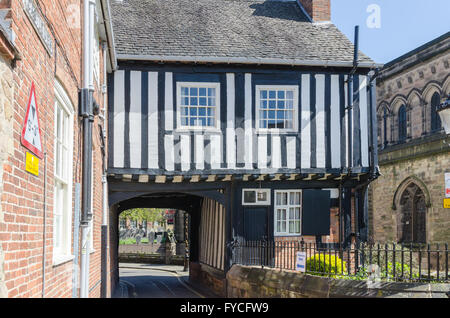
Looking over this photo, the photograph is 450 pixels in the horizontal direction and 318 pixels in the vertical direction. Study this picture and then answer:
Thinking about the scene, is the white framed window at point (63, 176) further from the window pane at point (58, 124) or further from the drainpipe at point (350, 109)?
the drainpipe at point (350, 109)

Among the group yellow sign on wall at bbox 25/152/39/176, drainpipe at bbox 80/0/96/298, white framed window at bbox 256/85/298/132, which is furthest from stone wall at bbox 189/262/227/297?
yellow sign on wall at bbox 25/152/39/176

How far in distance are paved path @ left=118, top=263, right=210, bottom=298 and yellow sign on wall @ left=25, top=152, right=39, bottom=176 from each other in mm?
12030

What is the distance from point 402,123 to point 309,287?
16863mm

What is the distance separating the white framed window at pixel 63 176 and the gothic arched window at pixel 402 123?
68.6 feet

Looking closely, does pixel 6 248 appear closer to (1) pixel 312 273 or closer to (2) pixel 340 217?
(1) pixel 312 273

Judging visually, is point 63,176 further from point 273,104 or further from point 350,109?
point 350,109

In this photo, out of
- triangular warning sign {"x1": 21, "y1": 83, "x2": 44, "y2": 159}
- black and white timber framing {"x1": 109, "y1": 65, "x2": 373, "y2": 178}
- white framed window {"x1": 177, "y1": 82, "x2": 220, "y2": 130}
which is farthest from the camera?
white framed window {"x1": 177, "y1": 82, "x2": 220, "y2": 130}

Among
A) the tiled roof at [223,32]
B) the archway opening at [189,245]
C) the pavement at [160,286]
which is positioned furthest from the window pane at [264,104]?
the pavement at [160,286]

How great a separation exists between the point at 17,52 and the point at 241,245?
445 inches

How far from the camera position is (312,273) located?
1143 centimetres

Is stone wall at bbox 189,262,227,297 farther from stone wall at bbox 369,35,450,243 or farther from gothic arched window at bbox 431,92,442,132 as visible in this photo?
gothic arched window at bbox 431,92,442,132

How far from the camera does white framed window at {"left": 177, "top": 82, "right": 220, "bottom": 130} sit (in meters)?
14.8

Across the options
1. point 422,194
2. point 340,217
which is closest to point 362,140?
point 340,217

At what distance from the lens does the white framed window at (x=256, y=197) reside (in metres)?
15.4
